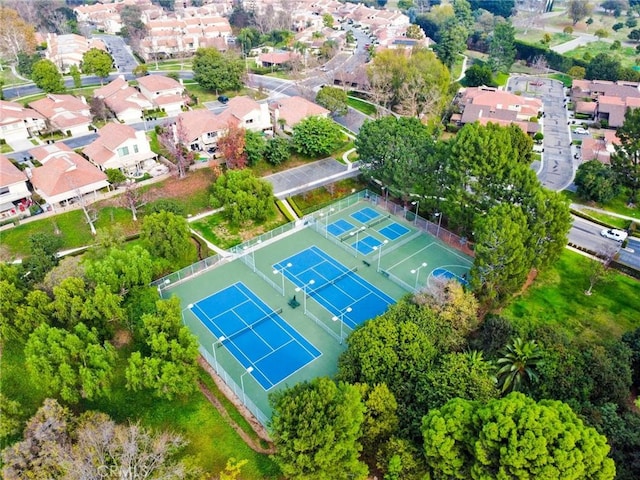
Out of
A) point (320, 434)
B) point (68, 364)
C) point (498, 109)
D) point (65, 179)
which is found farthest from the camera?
point (498, 109)

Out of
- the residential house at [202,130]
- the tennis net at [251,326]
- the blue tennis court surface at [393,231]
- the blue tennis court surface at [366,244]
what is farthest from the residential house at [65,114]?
the blue tennis court surface at [393,231]

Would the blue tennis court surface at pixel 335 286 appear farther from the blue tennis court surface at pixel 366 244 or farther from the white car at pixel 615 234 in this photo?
the white car at pixel 615 234

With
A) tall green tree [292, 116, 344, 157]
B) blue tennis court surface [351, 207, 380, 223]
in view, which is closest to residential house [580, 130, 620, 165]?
blue tennis court surface [351, 207, 380, 223]

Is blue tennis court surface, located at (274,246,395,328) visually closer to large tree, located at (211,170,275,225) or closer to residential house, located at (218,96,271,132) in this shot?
large tree, located at (211,170,275,225)

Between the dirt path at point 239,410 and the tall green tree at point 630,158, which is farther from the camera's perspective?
the tall green tree at point 630,158

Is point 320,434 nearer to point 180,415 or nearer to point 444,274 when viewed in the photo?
point 180,415

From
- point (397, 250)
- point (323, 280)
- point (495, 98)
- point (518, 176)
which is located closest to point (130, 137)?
point (323, 280)

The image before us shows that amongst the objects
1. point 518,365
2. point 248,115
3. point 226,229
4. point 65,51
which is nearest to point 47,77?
point 65,51
